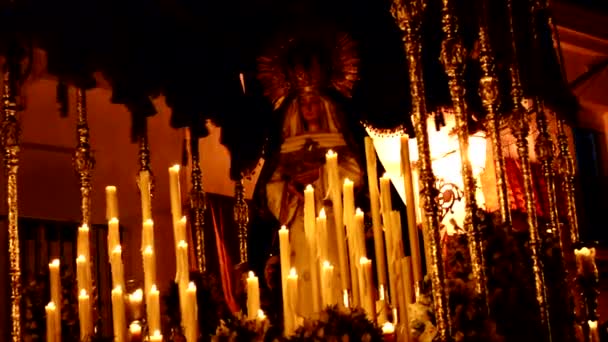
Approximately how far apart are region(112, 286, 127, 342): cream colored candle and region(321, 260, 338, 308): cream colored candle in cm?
59

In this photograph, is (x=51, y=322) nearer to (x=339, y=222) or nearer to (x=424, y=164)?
(x=339, y=222)

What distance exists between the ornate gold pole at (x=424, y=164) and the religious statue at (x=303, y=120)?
940 millimetres

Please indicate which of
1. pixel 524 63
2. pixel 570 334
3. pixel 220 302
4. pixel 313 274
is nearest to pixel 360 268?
pixel 313 274

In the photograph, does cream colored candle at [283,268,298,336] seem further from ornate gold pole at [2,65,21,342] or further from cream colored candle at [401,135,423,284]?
ornate gold pole at [2,65,21,342]

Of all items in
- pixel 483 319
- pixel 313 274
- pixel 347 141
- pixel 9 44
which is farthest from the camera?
pixel 347 141

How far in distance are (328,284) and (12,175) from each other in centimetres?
112

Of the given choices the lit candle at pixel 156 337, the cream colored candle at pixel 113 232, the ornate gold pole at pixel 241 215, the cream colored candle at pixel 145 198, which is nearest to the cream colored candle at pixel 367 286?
the lit candle at pixel 156 337

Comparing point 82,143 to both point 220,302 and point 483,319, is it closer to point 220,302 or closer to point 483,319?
point 220,302

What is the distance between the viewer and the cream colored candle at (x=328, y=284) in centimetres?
304

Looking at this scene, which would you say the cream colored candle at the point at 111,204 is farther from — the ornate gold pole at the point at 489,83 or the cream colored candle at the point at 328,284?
the ornate gold pole at the point at 489,83

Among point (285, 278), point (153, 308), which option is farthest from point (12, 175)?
point (285, 278)

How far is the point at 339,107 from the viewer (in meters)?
4.34

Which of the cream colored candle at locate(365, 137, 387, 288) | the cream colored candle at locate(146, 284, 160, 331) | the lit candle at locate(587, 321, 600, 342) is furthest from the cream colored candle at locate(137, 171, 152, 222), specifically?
the lit candle at locate(587, 321, 600, 342)

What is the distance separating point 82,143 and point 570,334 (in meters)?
1.76
